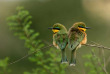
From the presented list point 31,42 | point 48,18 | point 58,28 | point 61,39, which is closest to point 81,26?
point 58,28

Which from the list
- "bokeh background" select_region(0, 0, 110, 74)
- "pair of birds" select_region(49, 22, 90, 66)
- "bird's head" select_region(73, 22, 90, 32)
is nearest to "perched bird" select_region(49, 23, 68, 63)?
"pair of birds" select_region(49, 22, 90, 66)

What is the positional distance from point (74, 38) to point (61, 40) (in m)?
0.14

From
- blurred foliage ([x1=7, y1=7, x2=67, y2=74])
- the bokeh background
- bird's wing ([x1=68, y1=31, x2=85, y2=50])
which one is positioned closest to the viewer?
bird's wing ([x1=68, y1=31, x2=85, y2=50])

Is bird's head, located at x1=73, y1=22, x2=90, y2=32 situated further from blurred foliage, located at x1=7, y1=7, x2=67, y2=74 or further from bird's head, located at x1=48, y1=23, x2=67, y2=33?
blurred foliage, located at x1=7, y1=7, x2=67, y2=74

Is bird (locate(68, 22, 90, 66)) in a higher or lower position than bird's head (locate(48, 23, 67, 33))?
lower

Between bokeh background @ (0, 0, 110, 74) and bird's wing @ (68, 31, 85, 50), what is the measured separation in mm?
6270

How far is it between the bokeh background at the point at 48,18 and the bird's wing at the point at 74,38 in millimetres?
6270

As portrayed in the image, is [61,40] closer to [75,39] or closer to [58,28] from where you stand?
[75,39]

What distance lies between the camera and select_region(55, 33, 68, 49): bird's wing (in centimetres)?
340

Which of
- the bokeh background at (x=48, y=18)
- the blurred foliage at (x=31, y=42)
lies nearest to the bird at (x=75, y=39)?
the blurred foliage at (x=31, y=42)

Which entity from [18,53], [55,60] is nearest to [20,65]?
[18,53]

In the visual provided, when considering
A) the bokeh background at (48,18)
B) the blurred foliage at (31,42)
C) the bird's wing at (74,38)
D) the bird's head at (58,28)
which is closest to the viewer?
the bird's wing at (74,38)

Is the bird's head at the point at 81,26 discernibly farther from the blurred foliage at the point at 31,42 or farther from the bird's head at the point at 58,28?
the blurred foliage at the point at 31,42

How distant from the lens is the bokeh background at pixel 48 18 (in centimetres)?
1037
